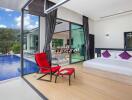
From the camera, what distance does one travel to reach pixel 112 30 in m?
6.76

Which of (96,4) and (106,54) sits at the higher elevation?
(96,4)

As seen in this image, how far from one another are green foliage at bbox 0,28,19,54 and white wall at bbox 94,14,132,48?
542 cm

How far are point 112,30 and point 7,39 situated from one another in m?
6.02

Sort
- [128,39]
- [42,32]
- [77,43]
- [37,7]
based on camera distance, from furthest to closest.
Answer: [77,43] < [128,39] < [42,32] < [37,7]

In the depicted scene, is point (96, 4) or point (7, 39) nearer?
point (7, 39)

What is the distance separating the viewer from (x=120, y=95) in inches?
101

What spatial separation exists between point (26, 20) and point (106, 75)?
398cm

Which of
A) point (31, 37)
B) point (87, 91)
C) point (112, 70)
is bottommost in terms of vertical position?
point (87, 91)

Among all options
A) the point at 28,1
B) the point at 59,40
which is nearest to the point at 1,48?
the point at 28,1

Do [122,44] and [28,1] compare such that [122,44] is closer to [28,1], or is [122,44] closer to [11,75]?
[28,1]

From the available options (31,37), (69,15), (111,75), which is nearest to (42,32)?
(31,37)

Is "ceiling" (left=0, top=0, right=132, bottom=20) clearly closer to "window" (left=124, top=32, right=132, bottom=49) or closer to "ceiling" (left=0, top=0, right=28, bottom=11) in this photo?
"ceiling" (left=0, top=0, right=28, bottom=11)

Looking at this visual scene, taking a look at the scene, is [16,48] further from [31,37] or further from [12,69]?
[12,69]

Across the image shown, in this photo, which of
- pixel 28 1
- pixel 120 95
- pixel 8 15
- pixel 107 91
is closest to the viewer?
pixel 120 95
